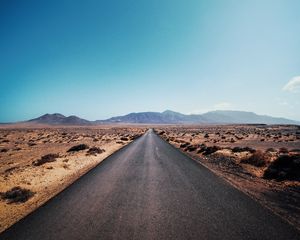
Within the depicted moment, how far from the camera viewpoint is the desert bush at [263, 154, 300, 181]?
38.5 feet

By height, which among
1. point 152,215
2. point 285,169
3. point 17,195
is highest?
point 285,169

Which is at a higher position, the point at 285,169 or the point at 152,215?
the point at 285,169

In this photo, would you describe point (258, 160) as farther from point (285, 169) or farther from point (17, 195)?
point (17, 195)

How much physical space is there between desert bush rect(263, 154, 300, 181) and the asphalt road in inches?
156

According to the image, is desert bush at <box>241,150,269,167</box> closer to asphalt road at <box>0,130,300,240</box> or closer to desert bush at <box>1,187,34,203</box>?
asphalt road at <box>0,130,300,240</box>

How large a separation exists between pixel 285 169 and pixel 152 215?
978 cm

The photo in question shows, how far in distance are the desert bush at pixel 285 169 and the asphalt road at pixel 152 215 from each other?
13.0ft

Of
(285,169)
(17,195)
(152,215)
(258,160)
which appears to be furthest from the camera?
(258,160)

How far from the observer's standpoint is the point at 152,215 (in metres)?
6.57

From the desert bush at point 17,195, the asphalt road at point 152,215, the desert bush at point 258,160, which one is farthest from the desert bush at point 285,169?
the desert bush at point 17,195

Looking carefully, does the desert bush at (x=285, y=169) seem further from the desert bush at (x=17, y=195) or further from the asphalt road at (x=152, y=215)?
the desert bush at (x=17, y=195)

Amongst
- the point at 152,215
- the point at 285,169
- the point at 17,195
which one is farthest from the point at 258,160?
the point at 17,195

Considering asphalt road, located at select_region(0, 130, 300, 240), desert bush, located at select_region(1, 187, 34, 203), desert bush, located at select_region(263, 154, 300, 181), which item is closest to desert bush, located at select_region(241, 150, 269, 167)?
desert bush, located at select_region(263, 154, 300, 181)

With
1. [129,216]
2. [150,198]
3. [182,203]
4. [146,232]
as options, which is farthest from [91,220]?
[182,203]
